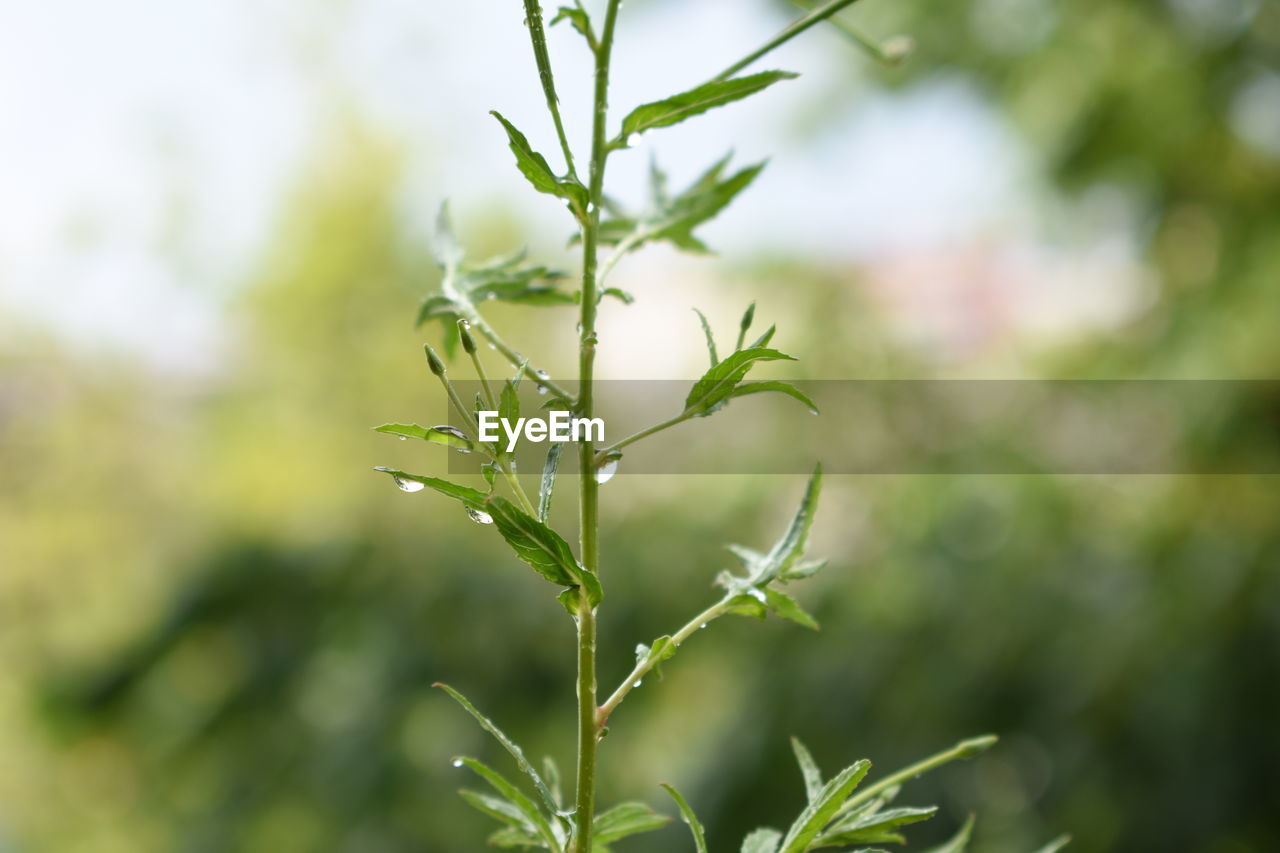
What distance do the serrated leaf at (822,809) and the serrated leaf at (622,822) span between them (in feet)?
0.10

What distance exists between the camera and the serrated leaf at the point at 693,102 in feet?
0.58

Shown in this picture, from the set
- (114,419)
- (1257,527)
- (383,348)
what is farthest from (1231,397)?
(114,419)

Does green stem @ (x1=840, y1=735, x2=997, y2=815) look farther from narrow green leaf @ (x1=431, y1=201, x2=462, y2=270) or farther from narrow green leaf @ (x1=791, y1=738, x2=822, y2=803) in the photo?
narrow green leaf @ (x1=431, y1=201, x2=462, y2=270)

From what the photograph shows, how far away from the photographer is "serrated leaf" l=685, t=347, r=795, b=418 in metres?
0.17

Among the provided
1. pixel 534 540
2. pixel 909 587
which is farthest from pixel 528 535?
pixel 909 587

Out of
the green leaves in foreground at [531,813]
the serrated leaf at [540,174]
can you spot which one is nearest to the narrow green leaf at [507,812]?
the green leaves in foreground at [531,813]

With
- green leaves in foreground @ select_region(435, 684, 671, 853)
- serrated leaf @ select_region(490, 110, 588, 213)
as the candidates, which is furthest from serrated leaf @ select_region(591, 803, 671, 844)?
serrated leaf @ select_region(490, 110, 588, 213)

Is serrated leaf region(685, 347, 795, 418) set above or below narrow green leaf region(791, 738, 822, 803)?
above

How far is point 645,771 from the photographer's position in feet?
4.89

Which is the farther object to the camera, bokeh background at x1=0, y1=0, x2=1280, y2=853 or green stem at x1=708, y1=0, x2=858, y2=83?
bokeh background at x1=0, y1=0, x2=1280, y2=853

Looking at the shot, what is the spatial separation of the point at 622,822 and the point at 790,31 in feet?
0.49

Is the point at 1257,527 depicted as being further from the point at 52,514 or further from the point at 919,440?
the point at 52,514

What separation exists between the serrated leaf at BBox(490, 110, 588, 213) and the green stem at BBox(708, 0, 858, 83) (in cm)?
3

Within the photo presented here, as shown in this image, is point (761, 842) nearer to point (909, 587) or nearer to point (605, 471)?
point (605, 471)
